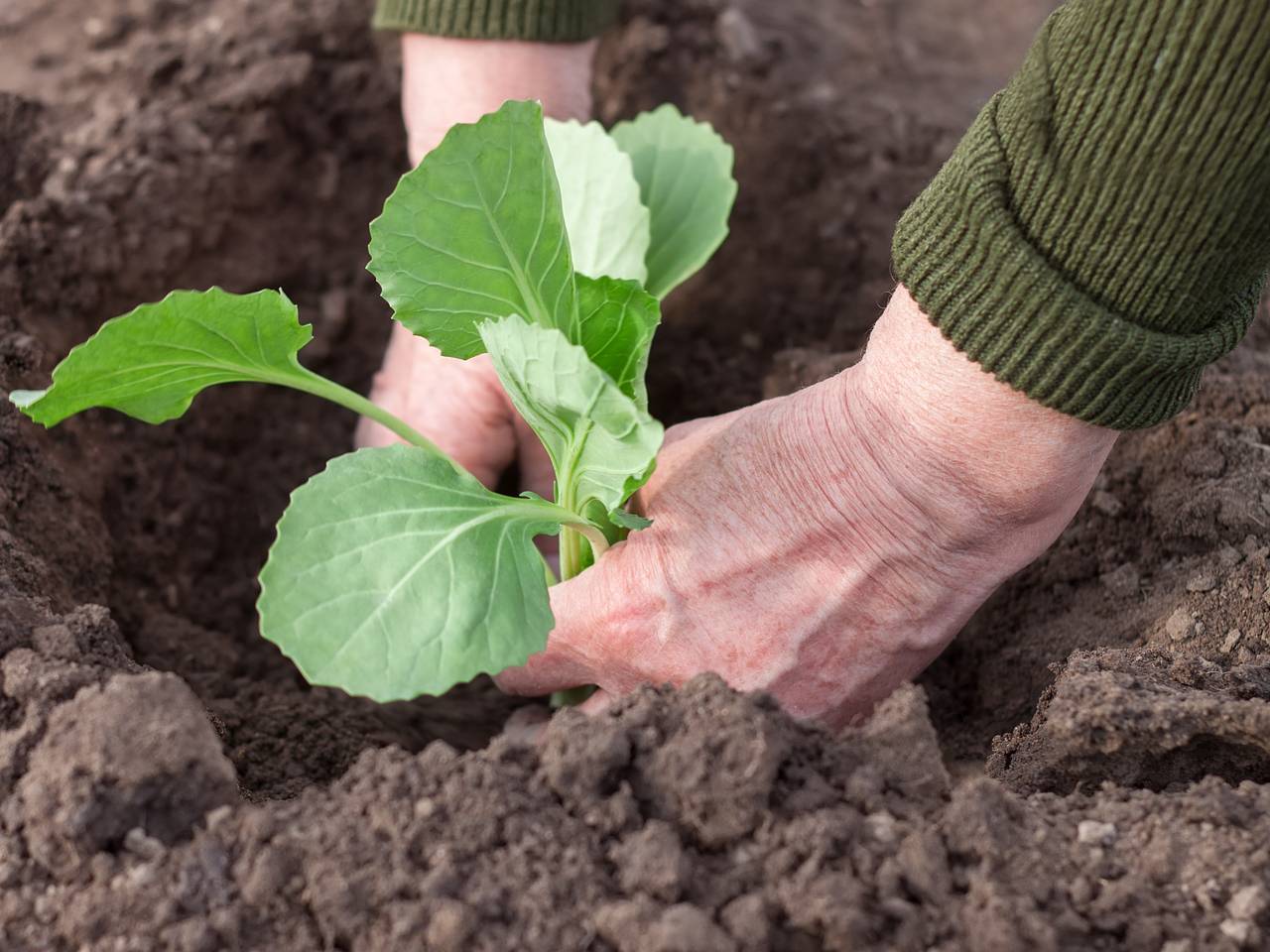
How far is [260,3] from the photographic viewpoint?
2447mm

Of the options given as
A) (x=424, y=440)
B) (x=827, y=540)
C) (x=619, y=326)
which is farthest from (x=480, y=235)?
(x=827, y=540)

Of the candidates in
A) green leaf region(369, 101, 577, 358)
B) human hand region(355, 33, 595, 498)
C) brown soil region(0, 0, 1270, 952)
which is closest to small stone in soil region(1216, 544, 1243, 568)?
brown soil region(0, 0, 1270, 952)

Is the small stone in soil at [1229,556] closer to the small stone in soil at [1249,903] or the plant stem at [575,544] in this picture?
the small stone in soil at [1249,903]

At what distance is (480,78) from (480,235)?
0.82 m

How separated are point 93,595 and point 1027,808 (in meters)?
1.24

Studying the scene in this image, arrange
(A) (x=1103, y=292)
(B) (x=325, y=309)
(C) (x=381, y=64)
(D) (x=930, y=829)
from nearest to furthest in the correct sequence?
(D) (x=930, y=829) → (A) (x=1103, y=292) → (B) (x=325, y=309) → (C) (x=381, y=64)

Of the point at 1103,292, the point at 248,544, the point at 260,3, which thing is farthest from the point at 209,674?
the point at 260,3

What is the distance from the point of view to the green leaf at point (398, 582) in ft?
3.70

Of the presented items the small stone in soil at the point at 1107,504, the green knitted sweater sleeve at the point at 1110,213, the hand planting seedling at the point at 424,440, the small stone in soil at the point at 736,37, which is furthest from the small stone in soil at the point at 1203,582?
the small stone in soil at the point at 736,37

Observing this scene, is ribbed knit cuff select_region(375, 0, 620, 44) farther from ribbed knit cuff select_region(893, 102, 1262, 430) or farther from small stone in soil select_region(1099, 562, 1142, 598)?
small stone in soil select_region(1099, 562, 1142, 598)

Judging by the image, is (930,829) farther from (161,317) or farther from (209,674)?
(209,674)

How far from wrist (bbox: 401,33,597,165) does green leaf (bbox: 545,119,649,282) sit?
0.44 metres

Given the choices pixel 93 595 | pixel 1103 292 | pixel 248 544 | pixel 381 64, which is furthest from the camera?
pixel 381 64

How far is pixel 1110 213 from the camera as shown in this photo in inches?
45.0
